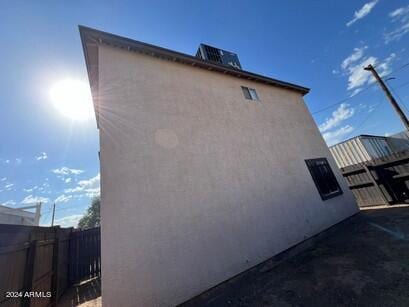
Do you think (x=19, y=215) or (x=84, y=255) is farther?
(x=19, y=215)

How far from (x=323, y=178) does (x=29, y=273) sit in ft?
27.8

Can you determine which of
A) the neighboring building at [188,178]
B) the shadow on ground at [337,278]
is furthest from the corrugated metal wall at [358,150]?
the shadow on ground at [337,278]

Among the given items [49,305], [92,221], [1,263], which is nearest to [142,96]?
[1,263]

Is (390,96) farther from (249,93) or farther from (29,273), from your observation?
(29,273)

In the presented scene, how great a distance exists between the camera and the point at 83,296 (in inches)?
177

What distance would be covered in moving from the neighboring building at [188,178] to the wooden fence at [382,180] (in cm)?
174

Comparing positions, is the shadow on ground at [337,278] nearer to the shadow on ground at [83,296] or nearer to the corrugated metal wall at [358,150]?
the shadow on ground at [83,296]

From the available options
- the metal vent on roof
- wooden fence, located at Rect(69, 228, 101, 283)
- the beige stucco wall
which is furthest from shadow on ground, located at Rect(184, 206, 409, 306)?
the metal vent on roof

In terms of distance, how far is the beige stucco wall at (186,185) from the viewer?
10.0 feet

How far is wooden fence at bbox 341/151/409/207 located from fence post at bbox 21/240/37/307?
11.0m

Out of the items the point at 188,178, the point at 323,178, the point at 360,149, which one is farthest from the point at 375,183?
the point at 188,178

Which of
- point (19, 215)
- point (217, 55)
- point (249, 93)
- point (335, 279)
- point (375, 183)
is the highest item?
point (217, 55)

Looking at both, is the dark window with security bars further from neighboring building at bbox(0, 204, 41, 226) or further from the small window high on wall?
neighboring building at bbox(0, 204, 41, 226)

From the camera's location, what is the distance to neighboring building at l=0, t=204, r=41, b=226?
11904 millimetres
